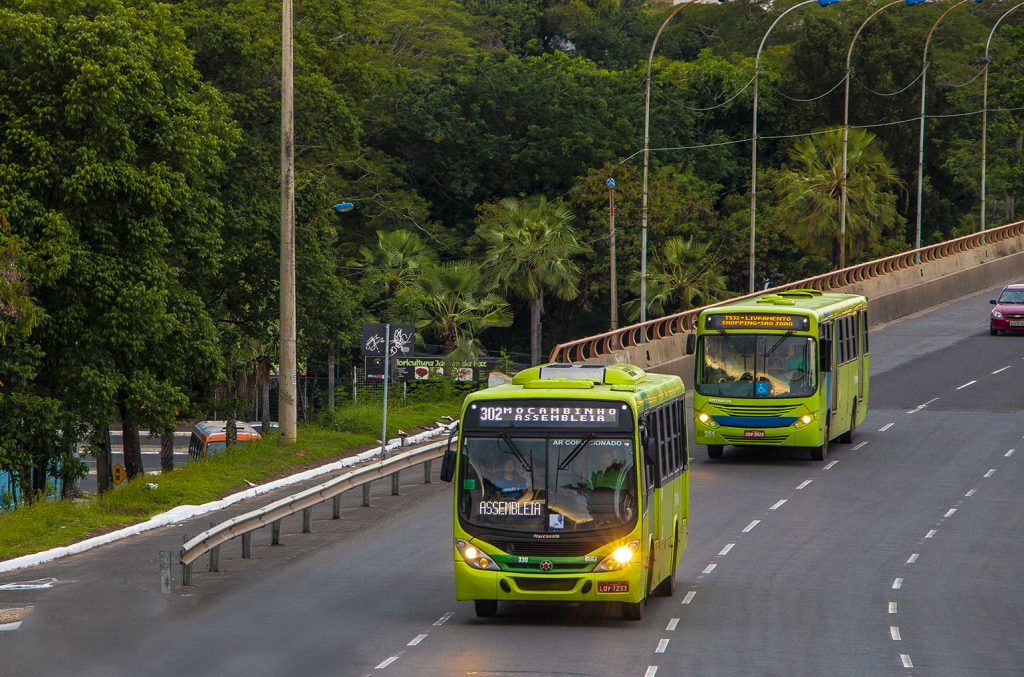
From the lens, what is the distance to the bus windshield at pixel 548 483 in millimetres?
15711

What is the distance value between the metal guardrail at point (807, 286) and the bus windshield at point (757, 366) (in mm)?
5518

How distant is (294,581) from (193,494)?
656 centimetres

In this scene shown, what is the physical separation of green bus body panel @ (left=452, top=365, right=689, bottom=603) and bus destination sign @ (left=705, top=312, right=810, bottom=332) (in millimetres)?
11738

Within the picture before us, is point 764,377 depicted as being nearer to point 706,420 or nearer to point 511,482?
point 706,420

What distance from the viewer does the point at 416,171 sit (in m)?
76.4

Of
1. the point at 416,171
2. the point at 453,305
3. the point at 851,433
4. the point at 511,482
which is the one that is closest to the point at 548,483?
the point at 511,482

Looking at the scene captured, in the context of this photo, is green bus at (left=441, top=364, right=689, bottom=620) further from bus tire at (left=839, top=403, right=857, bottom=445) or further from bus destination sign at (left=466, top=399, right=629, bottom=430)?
bus tire at (left=839, top=403, right=857, bottom=445)

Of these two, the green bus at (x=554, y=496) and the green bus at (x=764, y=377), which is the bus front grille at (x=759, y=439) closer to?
the green bus at (x=764, y=377)

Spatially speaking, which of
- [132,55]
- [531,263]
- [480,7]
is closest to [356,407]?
[132,55]

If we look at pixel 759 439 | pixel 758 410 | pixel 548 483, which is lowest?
pixel 759 439

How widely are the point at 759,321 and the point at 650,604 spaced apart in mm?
12070

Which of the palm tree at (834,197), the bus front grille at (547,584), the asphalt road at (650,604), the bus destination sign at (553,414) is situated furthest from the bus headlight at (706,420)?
the palm tree at (834,197)

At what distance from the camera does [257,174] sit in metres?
37.0

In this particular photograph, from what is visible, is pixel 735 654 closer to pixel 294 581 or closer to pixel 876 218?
pixel 294 581
